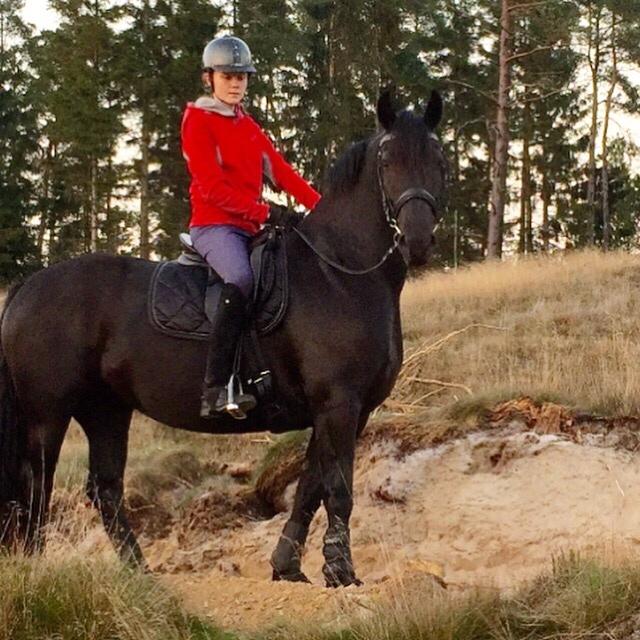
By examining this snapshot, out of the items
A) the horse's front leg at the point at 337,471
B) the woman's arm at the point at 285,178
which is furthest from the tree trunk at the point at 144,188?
the horse's front leg at the point at 337,471

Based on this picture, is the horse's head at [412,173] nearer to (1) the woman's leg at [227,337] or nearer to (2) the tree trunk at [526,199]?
(1) the woman's leg at [227,337]

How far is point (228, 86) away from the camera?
577 cm

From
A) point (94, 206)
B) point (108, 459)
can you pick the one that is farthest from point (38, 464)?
point (94, 206)

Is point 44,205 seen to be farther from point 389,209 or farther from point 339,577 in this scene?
point 339,577

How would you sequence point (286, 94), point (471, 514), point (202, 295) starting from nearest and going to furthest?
1. point (202, 295)
2. point (471, 514)
3. point (286, 94)

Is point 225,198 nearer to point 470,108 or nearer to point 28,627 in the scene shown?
point 28,627

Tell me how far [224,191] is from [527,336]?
7982 millimetres

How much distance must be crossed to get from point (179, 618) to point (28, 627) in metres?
0.68

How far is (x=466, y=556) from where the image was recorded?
7645mm

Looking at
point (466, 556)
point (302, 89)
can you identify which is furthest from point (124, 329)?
point (302, 89)

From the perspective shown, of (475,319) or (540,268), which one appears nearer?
(475,319)

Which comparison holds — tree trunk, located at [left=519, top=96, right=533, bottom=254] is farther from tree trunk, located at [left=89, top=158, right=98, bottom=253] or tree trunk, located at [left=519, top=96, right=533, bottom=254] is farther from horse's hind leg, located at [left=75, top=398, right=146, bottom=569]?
horse's hind leg, located at [left=75, top=398, right=146, bottom=569]

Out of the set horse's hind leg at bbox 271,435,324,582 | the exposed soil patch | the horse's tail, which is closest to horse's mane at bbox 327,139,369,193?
horse's hind leg at bbox 271,435,324,582

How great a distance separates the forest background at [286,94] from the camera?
26391mm
